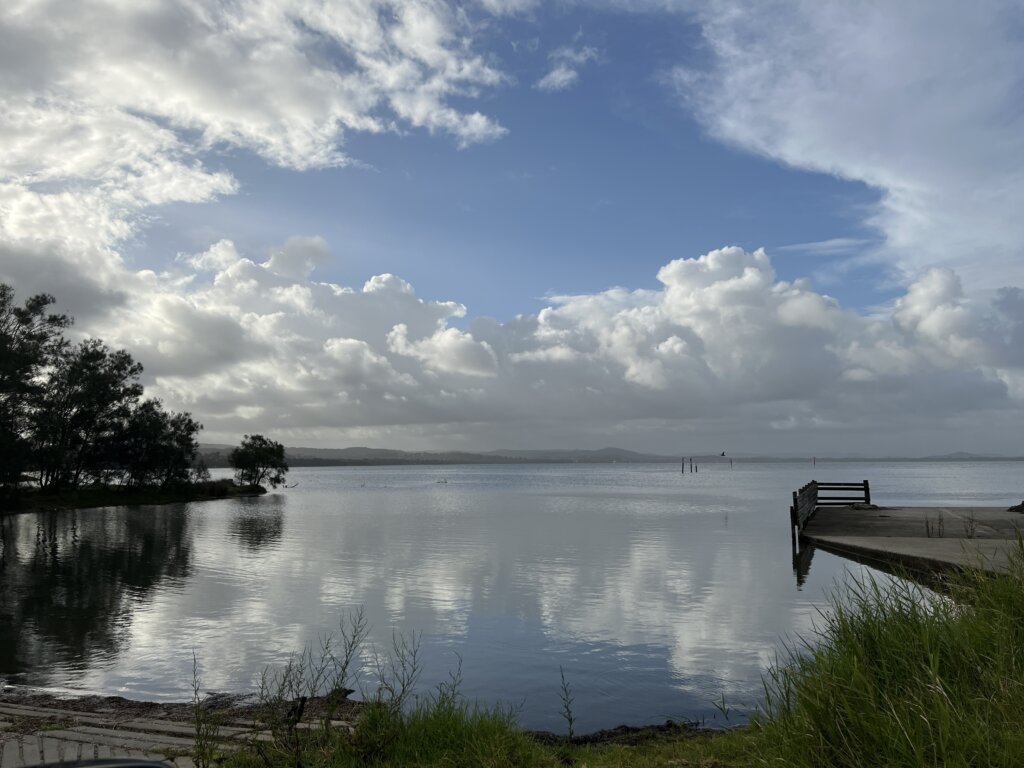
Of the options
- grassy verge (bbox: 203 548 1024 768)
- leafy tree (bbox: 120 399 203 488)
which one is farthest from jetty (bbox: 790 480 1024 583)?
leafy tree (bbox: 120 399 203 488)

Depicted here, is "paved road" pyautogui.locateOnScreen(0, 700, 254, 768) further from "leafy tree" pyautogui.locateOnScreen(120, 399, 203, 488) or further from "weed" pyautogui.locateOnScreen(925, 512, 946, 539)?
"leafy tree" pyautogui.locateOnScreen(120, 399, 203, 488)

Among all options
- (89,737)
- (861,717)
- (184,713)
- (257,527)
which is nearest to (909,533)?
(184,713)

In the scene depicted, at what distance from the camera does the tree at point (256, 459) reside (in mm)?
113438

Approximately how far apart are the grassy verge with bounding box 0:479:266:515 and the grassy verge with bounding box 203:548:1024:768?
68807 mm

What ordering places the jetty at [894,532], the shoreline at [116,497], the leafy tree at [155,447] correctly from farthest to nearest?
the leafy tree at [155,447] < the shoreline at [116,497] < the jetty at [894,532]

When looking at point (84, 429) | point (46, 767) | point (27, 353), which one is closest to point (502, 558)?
point (46, 767)

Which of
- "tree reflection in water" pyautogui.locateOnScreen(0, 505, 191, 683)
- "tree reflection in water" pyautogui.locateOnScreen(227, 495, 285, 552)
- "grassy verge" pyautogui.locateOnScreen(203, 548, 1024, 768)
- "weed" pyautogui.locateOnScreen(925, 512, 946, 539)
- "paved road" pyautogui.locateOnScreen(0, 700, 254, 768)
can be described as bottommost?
"tree reflection in water" pyautogui.locateOnScreen(227, 495, 285, 552)

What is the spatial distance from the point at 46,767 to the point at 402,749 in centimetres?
473

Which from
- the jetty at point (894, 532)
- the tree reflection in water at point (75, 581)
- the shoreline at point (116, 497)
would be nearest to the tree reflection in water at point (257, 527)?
the tree reflection in water at point (75, 581)

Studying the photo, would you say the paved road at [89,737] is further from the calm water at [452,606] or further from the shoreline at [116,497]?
the shoreline at [116,497]

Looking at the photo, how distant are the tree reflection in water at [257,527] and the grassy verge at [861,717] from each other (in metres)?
32.9

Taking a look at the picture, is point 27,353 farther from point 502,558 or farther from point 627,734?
point 627,734

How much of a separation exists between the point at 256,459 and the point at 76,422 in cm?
3701

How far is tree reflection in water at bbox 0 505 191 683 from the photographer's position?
56.5 feet
